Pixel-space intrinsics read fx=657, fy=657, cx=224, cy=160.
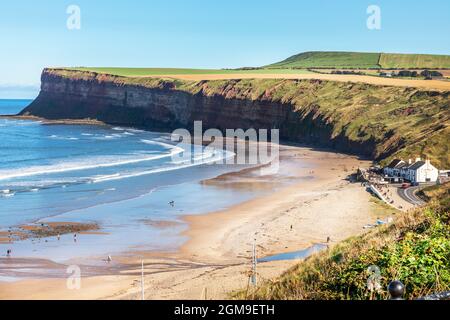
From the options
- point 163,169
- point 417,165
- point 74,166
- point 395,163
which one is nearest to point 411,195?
point 417,165

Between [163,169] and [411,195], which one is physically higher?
[411,195]

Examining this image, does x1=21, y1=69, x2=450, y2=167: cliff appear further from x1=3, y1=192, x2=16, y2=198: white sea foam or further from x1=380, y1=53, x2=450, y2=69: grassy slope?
x1=380, y1=53, x2=450, y2=69: grassy slope

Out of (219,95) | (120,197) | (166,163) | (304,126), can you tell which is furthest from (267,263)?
(219,95)

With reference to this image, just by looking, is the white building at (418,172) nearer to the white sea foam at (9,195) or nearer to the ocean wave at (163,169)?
the ocean wave at (163,169)

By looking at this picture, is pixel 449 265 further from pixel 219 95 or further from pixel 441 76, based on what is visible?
pixel 441 76

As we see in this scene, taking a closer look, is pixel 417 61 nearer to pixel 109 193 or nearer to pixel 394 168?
pixel 394 168

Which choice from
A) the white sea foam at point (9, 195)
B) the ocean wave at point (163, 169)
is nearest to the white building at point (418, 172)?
the ocean wave at point (163, 169)
